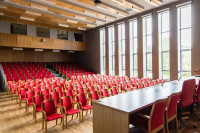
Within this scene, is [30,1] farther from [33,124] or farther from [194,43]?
[194,43]

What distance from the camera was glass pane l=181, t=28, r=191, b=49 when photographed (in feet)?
26.5

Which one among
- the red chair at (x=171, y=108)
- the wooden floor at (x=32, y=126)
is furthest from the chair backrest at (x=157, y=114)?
the wooden floor at (x=32, y=126)

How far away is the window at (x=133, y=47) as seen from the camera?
1065 centimetres

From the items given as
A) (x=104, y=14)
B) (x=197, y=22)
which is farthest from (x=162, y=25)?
(x=104, y=14)

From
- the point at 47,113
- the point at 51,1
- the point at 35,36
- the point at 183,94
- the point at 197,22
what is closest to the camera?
the point at 183,94

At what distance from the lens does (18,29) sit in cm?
1186

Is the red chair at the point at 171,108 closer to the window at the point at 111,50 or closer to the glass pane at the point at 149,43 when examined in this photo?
the glass pane at the point at 149,43

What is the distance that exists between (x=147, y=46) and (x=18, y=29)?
11.0 meters

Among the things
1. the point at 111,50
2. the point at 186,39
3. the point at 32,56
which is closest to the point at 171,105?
the point at 186,39

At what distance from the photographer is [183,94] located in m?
2.97

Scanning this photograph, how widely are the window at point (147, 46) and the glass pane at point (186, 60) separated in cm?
207

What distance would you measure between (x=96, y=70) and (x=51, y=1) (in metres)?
8.05

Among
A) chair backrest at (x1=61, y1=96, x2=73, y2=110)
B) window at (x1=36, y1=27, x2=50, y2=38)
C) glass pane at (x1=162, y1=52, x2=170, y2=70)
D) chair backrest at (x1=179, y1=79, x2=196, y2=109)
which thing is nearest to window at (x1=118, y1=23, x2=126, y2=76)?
glass pane at (x1=162, y1=52, x2=170, y2=70)

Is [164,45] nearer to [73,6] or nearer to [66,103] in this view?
[73,6]
